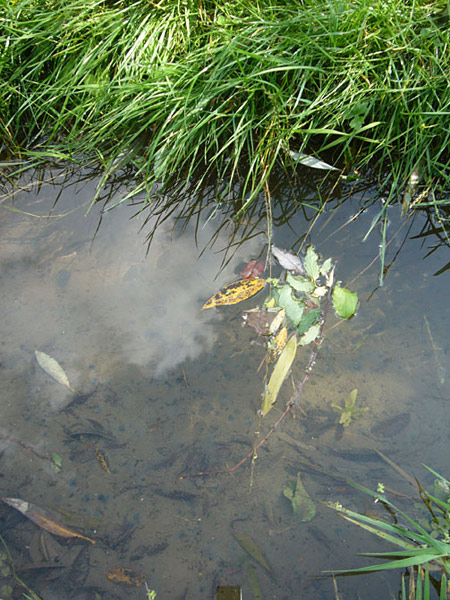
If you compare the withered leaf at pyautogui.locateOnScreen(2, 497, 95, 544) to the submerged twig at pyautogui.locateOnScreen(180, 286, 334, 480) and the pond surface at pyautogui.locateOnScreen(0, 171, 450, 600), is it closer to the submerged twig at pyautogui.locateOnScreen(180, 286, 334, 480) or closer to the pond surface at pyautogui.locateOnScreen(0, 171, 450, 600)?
the pond surface at pyautogui.locateOnScreen(0, 171, 450, 600)

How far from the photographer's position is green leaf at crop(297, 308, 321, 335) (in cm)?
158

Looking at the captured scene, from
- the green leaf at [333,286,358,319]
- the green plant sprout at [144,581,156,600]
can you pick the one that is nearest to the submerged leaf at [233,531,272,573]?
the green plant sprout at [144,581,156,600]

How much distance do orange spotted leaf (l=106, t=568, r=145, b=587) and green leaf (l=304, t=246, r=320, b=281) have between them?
107cm

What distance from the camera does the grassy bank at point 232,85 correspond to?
1730mm

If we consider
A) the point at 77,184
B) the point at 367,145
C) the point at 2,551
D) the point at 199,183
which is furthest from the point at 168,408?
the point at 367,145

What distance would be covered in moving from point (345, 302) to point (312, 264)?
195mm

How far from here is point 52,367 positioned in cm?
153

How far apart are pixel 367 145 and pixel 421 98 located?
0.26 m

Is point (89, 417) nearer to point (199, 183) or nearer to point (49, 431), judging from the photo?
point (49, 431)

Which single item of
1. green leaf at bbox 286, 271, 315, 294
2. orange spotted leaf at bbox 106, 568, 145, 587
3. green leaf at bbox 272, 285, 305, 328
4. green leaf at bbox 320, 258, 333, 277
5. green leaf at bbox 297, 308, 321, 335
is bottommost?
orange spotted leaf at bbox 106, 568, 145, 587

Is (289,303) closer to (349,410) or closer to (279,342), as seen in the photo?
(279,342)

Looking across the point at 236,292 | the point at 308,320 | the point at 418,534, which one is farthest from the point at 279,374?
the point at 418,534

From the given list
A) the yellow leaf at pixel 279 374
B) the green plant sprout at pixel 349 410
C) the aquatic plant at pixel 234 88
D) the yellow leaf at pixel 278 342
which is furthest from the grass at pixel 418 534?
the aquatic plant at pixel 234 88

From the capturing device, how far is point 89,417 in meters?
1.44
